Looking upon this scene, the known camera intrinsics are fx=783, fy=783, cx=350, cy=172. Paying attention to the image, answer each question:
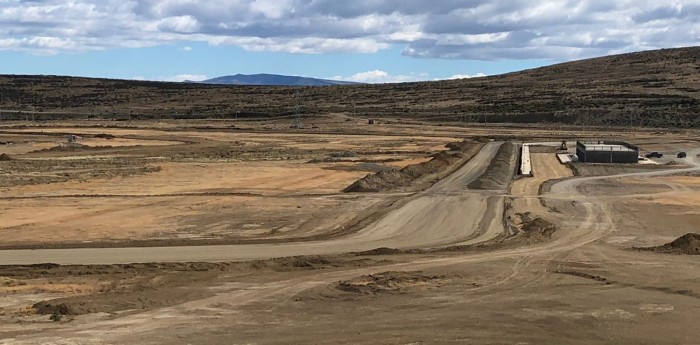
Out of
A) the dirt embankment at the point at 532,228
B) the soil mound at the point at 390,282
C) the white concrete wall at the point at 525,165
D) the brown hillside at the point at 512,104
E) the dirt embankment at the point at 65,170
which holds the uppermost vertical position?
the brown hillside at the point at 512,104

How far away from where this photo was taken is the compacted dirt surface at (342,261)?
1526cm

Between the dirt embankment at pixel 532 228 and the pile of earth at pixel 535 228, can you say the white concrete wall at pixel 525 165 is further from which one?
the pile of earth at pixel 535 228

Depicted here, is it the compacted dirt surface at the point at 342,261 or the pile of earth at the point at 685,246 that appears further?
the pile of earth at the point at 685,246

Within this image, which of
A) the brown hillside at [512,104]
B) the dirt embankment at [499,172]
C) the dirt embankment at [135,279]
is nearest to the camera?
the dirt embankment at [135,279]

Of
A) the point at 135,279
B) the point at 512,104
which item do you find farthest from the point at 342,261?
the point at 512,104

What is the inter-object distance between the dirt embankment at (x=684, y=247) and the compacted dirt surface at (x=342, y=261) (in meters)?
0.09

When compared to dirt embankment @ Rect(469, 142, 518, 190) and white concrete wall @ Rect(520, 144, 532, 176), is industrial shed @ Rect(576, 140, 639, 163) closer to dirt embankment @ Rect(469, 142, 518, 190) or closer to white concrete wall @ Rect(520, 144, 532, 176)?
white concrete wall @ Rect(520, 144, 532, 176)

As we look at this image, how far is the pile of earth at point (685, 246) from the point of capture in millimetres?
24734

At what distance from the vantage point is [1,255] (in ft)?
76.5

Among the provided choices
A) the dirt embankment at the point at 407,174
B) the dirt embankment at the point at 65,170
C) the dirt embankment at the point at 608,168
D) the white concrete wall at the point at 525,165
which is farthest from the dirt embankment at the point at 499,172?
the dirt embankment at the point at 65,170

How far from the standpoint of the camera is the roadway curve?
2312 cm

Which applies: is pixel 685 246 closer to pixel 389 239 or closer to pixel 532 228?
pixel 532 228

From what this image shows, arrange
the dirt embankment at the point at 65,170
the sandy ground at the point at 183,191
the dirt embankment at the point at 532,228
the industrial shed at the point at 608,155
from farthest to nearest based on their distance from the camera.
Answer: the industrial shed at the point at 608,155
the dirt embankment at the point at 65,170
the sandy ground at the point at 183,191
the dirt embankment at the point at 532,228

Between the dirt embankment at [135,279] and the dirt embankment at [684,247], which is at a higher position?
the dirt embankment at [135,279]
